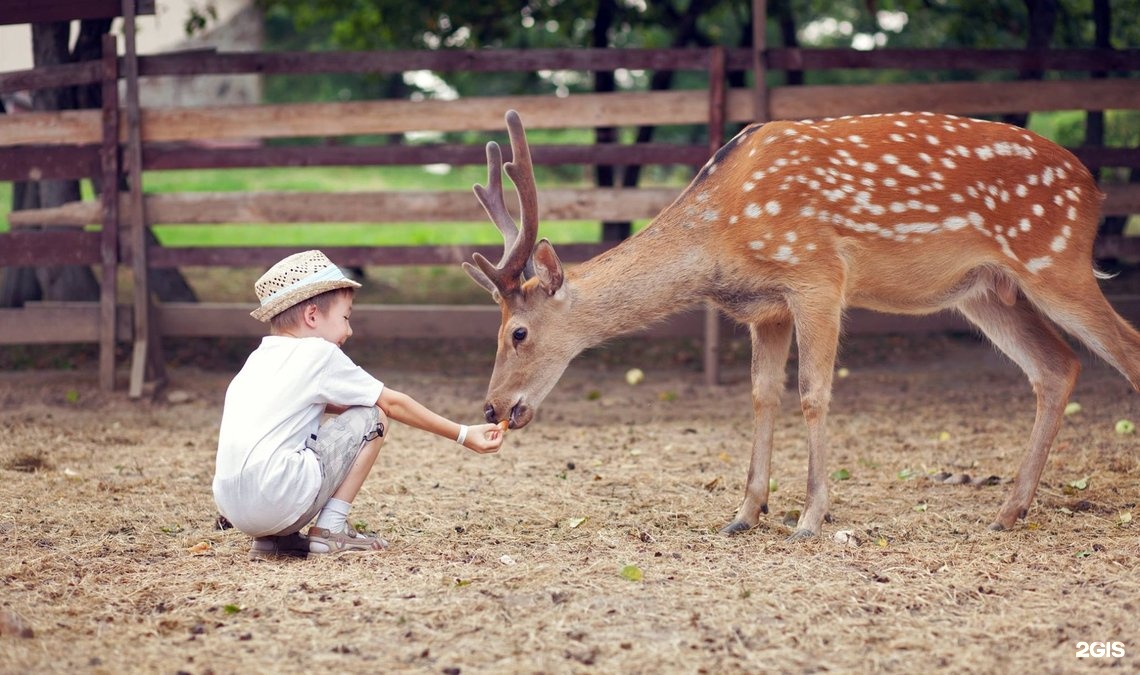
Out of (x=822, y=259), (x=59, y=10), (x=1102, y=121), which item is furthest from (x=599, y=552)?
(x=1102, y=121)

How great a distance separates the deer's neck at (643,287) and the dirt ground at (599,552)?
2.76 feet

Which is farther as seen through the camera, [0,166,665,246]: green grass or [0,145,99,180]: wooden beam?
[0,166,665,246]: green grass

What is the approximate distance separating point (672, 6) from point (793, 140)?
6.95 metres

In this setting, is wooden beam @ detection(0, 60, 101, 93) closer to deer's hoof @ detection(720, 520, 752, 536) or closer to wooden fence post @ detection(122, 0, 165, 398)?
wooden fence post @ detection(122, 0, 165, 398)

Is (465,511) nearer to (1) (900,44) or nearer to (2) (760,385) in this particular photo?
(2) (760,385)

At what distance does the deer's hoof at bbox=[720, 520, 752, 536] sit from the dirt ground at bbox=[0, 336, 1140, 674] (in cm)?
7

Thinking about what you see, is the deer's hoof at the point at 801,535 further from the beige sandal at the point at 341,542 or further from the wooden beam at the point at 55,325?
the wooden beam at the point at 55,325

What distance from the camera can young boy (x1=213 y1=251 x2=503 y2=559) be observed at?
434 centimetres

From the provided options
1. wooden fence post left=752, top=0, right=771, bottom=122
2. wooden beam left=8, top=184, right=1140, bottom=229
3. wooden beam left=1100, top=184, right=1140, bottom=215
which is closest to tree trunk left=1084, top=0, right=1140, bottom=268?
wooden beam left=1100, top=184, right=1140, bottom=215

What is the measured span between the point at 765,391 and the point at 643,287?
715 mm

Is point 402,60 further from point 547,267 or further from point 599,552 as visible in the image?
point 599,552

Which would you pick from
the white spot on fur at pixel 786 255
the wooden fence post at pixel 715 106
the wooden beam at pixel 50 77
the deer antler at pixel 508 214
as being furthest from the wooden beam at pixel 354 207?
the white spot on fur at pixel 786 255

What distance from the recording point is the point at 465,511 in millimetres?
5422

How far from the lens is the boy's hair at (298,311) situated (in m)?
4.49
